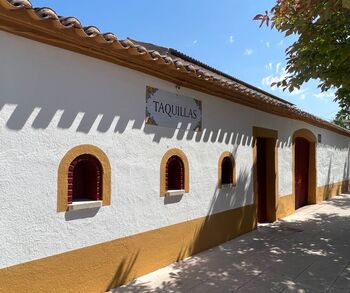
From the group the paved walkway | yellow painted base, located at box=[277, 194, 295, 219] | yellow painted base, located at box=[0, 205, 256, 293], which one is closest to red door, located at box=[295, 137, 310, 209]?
yellow painted base, located at box=[277, 194, 295, 219]

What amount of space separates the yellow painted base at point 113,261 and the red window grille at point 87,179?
0.68m

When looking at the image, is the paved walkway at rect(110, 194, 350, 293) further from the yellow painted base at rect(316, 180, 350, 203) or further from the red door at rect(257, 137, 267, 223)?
the yellow painted base at rect(316, 180, 350, 203)

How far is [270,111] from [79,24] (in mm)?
7031

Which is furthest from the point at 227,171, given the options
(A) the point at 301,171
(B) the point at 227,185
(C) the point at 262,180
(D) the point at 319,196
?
(D) the point at 319,196

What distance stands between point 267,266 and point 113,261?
2.72 metres

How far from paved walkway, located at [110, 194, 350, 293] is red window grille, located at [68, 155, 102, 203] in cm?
136

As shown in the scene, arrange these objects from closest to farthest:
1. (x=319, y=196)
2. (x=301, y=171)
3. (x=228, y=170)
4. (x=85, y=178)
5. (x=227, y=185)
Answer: (x=85, y=178)
(x=227, y=185)
(x=228, y=170)
(x=301, y=171)
(x=319, y=196)


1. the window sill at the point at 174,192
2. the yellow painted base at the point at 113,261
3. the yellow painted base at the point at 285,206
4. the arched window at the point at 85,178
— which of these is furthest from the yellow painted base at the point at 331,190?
the arched window at the point at 85,178

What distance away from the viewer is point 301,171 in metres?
13.5

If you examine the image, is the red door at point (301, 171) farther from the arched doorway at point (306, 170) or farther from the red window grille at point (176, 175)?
the red window grille at point (176, 175)

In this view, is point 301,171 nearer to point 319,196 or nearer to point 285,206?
point 319,196

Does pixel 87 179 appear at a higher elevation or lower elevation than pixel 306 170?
lower

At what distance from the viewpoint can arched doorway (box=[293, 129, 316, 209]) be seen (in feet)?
43.4

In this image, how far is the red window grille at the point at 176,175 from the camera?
6.37 metres
